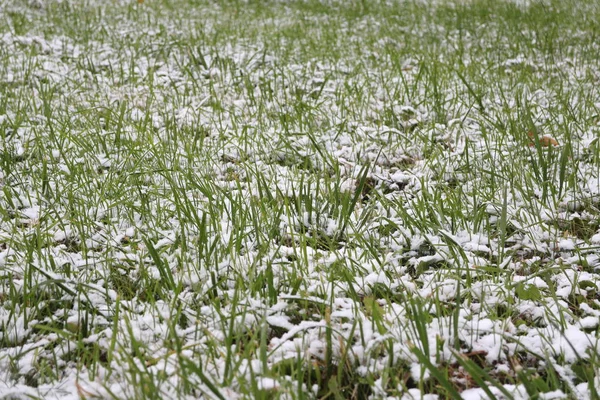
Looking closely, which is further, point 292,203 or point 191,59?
point 191,59

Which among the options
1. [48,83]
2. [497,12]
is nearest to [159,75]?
[48,83]

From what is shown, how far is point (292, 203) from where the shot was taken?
2.66 metres

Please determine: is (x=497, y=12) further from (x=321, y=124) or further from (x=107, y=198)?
(x=107, y=198)

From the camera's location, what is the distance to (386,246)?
2.29 m

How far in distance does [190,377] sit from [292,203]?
1.30 meters

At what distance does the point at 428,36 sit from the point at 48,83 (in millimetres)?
4287

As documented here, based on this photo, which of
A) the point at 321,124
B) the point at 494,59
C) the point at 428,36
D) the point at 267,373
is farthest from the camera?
the point at 428,36

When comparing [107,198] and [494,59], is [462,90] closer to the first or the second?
[494,59]

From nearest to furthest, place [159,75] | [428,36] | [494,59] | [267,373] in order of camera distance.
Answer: [267,373], [159,75], [494,59], [428,36]

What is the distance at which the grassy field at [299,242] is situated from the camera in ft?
5.14

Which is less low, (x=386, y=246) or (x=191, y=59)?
(x=191, y=59)

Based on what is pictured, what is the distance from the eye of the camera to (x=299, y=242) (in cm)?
222

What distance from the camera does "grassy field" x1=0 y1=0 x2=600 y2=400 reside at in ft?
5.14

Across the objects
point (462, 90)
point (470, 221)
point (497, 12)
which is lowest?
point (470, 221)
